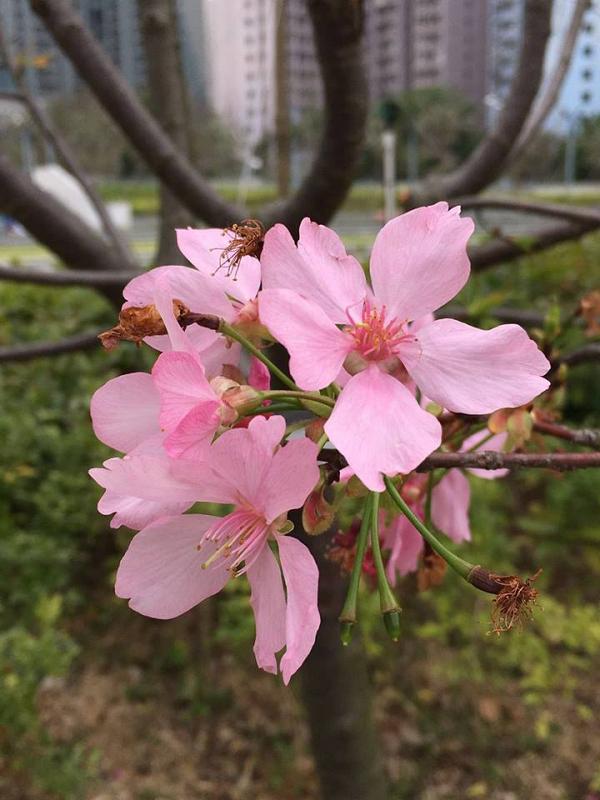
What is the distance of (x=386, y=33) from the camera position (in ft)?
18.8

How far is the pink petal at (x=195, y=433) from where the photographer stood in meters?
0.36

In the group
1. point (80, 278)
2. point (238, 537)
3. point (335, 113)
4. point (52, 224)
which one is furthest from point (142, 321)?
point (52, 224)

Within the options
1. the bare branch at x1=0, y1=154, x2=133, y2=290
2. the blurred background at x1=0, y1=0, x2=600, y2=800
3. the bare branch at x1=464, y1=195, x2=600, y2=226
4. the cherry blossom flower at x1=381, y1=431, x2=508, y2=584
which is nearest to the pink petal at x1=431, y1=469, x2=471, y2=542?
the cherry blossom flower at x1=381, y1=431, x2=508, y2=584

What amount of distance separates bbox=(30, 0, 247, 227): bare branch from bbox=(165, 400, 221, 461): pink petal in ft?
3.36

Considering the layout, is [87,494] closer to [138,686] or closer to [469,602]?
[138,686]

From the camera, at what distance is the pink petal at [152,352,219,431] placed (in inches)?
14.1

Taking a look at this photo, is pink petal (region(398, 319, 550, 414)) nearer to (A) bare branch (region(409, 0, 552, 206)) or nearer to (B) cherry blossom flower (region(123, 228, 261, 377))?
(B) cherry blossom flower (region(123, 228, 261, 377))

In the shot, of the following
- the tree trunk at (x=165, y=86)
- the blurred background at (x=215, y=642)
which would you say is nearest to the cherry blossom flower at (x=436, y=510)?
the blurred background at (x=215, y=642)

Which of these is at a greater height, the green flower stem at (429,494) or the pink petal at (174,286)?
the pink petal at (174,286)

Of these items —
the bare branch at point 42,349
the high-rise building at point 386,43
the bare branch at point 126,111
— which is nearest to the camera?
the bare branch at point 126,111

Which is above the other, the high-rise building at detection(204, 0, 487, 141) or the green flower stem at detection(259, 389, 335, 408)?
the green flower stem at detection(259, 389, 335, 408)

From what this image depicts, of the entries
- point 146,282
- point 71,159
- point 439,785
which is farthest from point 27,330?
point 146,282

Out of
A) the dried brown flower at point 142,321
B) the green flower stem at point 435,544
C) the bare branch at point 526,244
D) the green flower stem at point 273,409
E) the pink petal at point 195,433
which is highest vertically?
the dried brown flower at point 142,321

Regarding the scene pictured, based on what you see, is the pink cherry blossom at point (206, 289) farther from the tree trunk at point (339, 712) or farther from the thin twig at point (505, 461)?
the tree trunk at point (339, 712)
